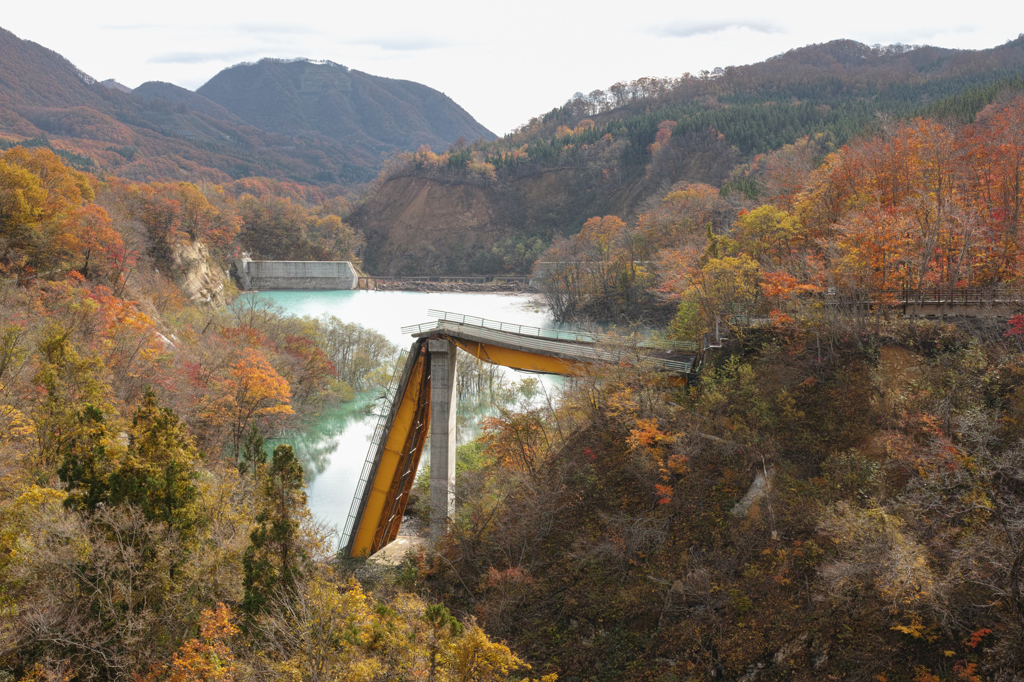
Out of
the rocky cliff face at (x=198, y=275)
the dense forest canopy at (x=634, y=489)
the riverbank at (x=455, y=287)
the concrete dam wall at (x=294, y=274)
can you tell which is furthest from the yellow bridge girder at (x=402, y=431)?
the riverbank at (x=455, y=287)

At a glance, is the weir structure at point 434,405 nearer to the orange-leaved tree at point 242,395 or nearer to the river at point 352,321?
the river at point 352,321

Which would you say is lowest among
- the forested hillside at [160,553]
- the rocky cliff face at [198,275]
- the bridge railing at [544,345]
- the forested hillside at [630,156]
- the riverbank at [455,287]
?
the forested hillside at [160,553]

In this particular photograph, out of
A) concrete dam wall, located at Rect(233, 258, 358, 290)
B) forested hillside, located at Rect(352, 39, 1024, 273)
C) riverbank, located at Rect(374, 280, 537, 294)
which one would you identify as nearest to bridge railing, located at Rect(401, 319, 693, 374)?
riverbank, located at Rect(374, 280, 537, 294)

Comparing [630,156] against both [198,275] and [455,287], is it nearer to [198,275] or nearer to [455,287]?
[455,287]

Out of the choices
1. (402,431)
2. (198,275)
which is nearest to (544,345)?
(402,431)

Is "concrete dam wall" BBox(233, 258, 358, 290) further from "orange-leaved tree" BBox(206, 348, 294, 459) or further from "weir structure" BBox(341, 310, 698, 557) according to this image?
"weir structure" BBox(341, 310, 698, 557)

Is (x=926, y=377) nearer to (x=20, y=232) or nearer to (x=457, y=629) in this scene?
(x=457, y=629)

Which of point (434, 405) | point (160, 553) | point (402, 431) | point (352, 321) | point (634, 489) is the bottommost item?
point (634, 489)
